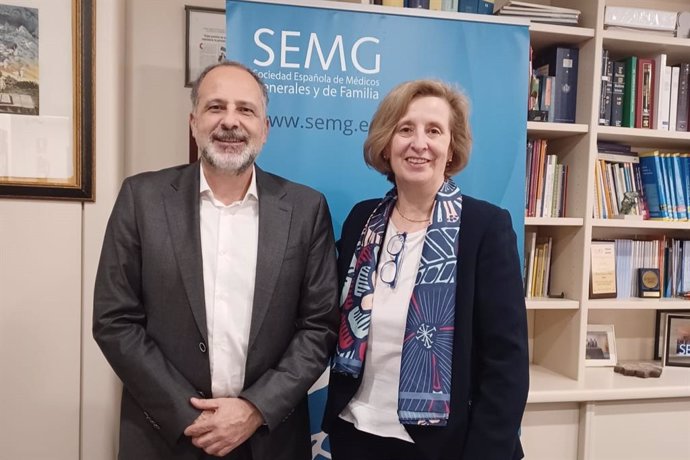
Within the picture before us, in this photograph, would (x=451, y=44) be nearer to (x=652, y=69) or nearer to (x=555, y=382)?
(x=652, y=69)

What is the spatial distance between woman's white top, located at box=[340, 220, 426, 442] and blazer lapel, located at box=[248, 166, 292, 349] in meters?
0.27

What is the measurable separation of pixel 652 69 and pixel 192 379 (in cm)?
232

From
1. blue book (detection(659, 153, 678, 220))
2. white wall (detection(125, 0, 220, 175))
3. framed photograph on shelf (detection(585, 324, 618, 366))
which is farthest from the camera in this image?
framed photograph on shelf (detection(585, 324, 618, 366))

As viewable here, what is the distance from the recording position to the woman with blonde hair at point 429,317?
130cm

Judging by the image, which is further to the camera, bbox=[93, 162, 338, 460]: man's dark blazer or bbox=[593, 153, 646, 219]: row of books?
bbox=[593, 153, 646, 219]: row of books

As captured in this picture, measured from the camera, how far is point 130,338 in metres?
1.31

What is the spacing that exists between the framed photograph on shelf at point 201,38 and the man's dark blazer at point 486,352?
1.42 meters

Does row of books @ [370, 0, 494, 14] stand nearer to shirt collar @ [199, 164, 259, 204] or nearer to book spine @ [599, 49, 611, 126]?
book spine @ [599, 49, 611, 126]

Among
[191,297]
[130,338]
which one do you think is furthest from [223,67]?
[130,338]

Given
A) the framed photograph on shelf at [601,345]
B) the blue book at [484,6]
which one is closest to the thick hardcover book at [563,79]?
the blue book at [484,6]

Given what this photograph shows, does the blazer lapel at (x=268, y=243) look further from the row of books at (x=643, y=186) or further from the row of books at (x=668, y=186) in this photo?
→ the row of books at (x=668, y=186)

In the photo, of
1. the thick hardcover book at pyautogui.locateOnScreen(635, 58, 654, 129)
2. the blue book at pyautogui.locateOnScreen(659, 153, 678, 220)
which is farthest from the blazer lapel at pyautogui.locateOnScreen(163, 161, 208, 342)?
the blue book at pyautogui.locateOnScreen(659, 153, 678, 220)

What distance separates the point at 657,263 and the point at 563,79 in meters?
0.99

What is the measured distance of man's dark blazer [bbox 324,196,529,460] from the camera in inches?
50.7
